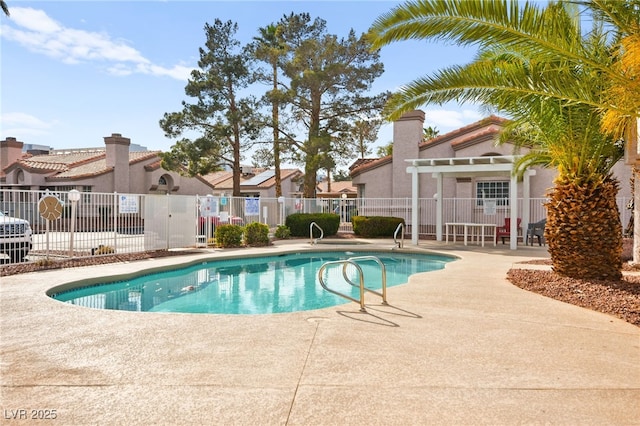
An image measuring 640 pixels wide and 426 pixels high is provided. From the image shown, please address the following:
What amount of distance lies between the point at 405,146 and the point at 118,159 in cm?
2020

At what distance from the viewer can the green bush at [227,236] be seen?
17.7 metres

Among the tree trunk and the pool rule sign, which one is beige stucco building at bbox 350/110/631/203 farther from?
the pool rule sign

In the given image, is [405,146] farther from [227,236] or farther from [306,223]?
[227,236]

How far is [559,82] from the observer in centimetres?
820

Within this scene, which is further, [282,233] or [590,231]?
[282,233]

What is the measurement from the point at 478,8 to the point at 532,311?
16.6ft

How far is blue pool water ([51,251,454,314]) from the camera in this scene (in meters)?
9.52

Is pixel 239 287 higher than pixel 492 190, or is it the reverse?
Result: pixel 492 190

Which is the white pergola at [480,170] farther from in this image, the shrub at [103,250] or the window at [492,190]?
the shrub at [103,250]

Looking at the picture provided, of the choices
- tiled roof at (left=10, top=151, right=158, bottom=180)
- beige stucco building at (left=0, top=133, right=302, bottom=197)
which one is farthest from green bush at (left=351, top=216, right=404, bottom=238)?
tiled roof at (left=10, top=151, right=158, bottom=180)

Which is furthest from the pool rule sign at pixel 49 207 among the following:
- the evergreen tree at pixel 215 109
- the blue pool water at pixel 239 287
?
the evergreen tree at pixel 215 109

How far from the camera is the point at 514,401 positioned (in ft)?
12.9

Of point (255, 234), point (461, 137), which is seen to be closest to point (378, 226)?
point (255, 234)

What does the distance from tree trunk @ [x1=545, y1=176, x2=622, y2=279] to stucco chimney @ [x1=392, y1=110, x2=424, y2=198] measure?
17.0 metres
